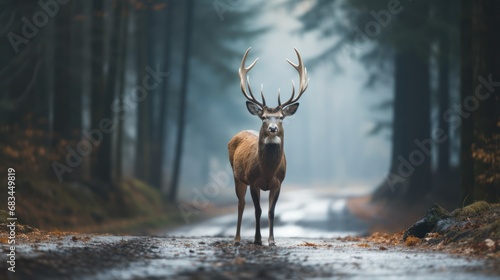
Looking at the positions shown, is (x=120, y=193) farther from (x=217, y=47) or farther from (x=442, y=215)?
(x=217, y=47)

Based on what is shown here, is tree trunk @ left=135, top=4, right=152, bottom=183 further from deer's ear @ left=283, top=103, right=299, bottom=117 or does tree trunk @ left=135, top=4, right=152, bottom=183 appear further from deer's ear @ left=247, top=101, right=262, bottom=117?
deer's ear @ left=283, top=103, right=299, bottom=117

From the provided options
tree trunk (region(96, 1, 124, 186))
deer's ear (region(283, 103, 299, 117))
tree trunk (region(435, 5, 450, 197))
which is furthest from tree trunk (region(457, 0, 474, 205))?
tree trunk (region(96, 1, 124, 186))

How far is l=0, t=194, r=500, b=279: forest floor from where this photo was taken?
786 centimetres

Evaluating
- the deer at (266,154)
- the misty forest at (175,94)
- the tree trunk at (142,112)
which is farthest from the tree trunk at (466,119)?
the tree trunk at (142,112)

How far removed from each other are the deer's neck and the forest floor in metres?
1.29

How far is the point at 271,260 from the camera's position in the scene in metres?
9.48

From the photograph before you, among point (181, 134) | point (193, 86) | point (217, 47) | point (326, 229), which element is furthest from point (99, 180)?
point (193, 86)

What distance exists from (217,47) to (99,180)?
16.4 m

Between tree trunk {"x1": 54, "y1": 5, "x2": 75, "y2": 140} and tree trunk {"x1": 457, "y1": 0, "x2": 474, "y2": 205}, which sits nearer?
tree trunk {"x1": 457, "y1": 0, "x2": 474, "y2": 205}

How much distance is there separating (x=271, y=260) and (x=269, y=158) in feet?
11.6

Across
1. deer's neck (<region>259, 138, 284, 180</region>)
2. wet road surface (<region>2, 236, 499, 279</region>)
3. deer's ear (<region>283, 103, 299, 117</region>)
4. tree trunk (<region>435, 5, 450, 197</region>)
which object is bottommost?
wet road surface (<region>2, 236, 499, 279</region>)

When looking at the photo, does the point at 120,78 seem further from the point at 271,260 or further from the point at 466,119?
the point at 271,260

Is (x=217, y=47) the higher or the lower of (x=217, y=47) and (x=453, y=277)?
the higher

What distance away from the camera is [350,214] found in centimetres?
2991
